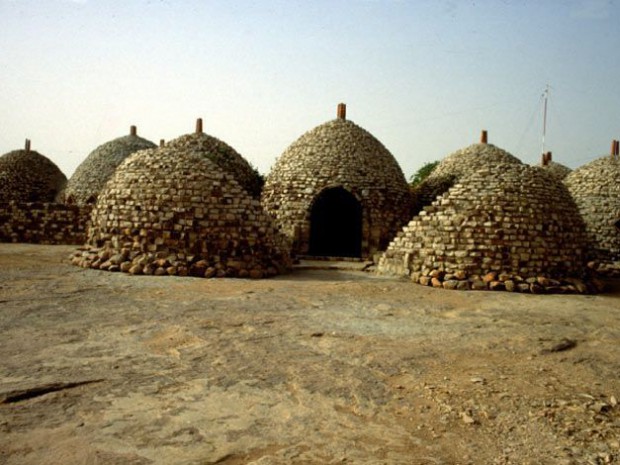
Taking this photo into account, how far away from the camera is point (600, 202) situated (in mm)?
13984

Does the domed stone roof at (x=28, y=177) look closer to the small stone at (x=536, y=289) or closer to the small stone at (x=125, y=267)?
the small stone at (x=125, y=267)

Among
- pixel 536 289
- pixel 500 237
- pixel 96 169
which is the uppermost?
pixel 96 169

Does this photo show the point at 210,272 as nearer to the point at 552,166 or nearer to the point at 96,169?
the point at 96,169

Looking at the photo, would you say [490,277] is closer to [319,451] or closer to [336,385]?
[336,385]

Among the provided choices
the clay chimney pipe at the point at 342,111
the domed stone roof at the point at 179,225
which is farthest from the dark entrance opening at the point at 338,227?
the domed stone roof at the point at 179,225

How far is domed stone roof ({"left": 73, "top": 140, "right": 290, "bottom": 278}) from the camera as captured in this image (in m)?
8.15

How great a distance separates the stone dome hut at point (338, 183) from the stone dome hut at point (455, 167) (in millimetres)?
1293

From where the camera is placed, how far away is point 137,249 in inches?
325

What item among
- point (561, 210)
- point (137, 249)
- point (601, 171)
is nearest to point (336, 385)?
point (137, 249)

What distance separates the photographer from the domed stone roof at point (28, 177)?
22062 millimetres

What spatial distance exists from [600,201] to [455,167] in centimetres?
446

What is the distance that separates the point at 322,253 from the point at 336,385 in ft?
40.0

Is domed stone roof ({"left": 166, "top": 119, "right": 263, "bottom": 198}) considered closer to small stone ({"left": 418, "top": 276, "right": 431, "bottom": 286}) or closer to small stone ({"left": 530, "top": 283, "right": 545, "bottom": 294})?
small stone ({"left": 418, "top": 276, "right": 431, "bottom": 286})

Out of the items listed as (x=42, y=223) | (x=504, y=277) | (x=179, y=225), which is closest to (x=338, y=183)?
(x=179, y=225)
